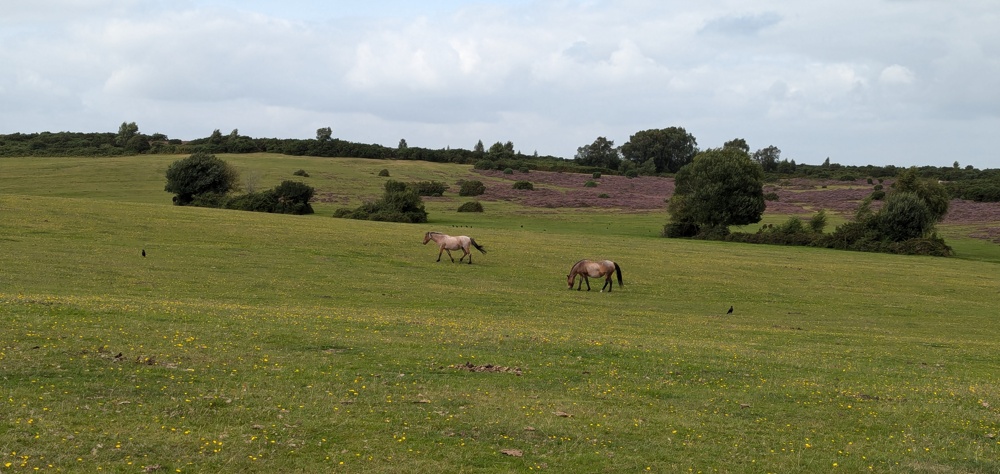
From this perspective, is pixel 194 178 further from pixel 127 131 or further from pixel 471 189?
pixel 127 131

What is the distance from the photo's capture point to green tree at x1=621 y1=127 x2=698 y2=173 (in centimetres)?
18388

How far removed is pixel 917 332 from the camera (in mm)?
27656

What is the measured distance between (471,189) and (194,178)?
39.0m

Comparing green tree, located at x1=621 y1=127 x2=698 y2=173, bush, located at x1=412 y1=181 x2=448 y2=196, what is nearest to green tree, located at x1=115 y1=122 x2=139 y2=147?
bush, located at x1=412 y1=181 x2=448 y2=196

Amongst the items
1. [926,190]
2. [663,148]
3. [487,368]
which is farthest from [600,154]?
[487,368]

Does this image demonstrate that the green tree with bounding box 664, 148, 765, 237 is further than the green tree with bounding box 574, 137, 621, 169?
No

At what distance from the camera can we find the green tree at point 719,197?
81000 millimetres

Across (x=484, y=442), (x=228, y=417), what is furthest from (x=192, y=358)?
(x=484, y=442)

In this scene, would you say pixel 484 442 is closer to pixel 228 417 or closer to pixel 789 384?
pixel 228 417

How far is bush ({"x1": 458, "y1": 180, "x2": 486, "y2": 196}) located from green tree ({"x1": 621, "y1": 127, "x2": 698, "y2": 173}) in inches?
3190

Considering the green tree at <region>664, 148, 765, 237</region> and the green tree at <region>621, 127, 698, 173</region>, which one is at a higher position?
the green tree at <region>621, 127, 698, 173</region>

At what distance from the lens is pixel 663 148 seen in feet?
605

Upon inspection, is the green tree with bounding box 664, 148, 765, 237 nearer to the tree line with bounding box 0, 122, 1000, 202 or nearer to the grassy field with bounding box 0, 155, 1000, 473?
the tree line with bounding box 0, 122, 1000, 202

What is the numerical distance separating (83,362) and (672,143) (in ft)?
588
